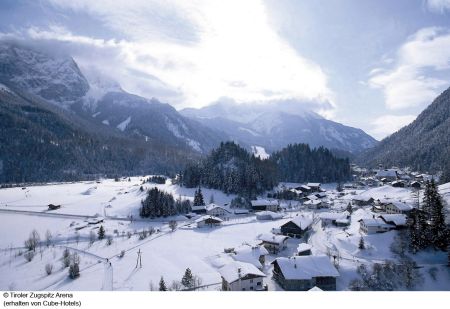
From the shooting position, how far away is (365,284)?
26.5m

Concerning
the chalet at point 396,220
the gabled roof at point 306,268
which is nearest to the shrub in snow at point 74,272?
the gabled roof at point 306,268

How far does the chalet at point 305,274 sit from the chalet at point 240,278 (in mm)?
2366

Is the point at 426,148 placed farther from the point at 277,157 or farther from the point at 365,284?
the point at 365,284

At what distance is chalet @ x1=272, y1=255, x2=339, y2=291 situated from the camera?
26.9 m

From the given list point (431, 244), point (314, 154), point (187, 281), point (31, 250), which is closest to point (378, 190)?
point (314, 154)

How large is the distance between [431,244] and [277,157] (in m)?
75.6

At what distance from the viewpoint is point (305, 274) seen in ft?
89.4

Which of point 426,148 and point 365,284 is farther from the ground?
point 426,148

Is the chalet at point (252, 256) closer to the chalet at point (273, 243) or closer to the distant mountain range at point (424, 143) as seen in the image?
the chalet at point (273, 243)

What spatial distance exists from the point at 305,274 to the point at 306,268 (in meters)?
0.76

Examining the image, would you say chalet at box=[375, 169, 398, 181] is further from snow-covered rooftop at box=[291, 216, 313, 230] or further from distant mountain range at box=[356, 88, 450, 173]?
snow-covered rooftop at box=[291, 216, 313, 230]

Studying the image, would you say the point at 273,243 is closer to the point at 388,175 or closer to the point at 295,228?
the point at 295,228

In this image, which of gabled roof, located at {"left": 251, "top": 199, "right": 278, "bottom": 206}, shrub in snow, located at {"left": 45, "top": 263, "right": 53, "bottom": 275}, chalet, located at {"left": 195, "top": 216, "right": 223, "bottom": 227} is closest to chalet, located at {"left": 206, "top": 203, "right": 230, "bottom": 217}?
gabled roof, located at {"left": 251, "top": 199, "right": 278, "bottom": 206}

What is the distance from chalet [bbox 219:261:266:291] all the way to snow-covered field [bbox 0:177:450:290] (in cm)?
129
